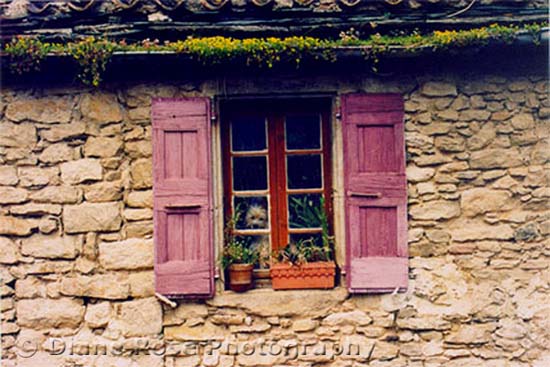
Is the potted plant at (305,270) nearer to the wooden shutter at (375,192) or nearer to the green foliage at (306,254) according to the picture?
the green foliage at (306,254)

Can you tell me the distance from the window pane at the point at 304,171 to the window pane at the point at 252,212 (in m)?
0.27

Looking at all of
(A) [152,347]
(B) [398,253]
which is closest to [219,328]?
(A) [152,347]

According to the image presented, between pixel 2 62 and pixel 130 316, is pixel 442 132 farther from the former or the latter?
pixel 2 62

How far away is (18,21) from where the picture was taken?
3.78 meters

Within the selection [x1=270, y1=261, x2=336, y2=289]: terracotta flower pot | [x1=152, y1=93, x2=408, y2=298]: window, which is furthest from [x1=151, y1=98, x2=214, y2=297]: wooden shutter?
[x1=270, y1=261, x2=336, y2=289]: terracotta flower pot

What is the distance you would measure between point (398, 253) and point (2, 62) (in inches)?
123

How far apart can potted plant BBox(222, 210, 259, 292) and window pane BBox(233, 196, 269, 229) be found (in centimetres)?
12

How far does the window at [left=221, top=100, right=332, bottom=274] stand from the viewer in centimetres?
405

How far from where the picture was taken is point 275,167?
407 centimetres

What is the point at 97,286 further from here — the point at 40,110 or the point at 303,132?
→ the point at 303,132

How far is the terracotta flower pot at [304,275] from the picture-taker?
3828 millimetres

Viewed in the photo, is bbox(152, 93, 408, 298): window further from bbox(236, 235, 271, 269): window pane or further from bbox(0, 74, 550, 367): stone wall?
bbox(236, 235, 271, 269): window pane

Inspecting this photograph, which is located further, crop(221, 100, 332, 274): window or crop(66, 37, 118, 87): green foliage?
crop(221, 100, 332, 274): window

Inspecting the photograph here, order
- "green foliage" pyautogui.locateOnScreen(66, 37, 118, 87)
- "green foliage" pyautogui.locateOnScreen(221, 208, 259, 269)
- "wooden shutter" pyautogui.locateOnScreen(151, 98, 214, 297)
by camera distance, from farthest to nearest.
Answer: "green foliage" pyautogui.locateOnScreen(221, 208, 259, 269)
"wooden shutter" pyautogui.locateOnScreen(151, 98, 214, 297)
"green foliage" pyautogui.locateOnScreen(66, 37, 118, 87)
